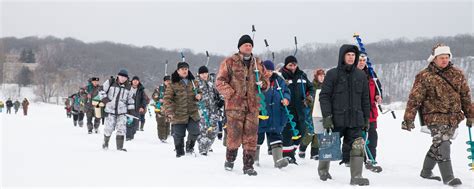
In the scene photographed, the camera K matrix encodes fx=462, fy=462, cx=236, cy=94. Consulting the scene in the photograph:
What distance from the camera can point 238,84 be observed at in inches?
241

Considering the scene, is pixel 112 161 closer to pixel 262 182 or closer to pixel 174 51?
pixel 262 182

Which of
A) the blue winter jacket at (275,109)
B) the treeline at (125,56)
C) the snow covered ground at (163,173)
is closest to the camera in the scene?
the snow covered ground at (163,173)

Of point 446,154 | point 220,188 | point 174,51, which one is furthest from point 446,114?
point 174,51

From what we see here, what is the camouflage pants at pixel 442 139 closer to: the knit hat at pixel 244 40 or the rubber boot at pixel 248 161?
the rubber boot at pixel 248 161

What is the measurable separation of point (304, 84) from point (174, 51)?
559 ft

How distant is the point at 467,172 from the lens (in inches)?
261

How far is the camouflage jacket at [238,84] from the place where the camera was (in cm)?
607

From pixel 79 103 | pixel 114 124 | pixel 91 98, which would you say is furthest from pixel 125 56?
pixel 114 124

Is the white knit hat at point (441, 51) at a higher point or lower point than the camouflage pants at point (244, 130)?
higher

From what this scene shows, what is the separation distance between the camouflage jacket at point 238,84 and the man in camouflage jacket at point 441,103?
1.96 metres

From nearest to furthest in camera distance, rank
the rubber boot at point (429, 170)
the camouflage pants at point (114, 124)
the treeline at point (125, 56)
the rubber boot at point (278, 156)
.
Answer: the rubber boot at point (429, 170), the rubber boot at point (278, 156), the camouflage pants at point (114, 124), the treeline at point (125, 56)

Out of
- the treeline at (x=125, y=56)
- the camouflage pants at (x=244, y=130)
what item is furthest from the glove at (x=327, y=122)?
the treeline at (x=125, y=56)

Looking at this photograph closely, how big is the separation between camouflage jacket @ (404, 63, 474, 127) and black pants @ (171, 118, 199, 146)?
4067 millimetres

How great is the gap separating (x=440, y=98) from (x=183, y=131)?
4498 millimetres
